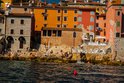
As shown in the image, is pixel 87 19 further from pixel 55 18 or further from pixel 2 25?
pixel 2 25

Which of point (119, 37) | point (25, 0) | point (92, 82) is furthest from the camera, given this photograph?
point (25, 0)

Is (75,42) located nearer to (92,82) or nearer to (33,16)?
(33,16)

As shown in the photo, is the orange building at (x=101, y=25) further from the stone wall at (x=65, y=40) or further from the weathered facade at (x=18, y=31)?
the weathered facade at (x=18, y=31)

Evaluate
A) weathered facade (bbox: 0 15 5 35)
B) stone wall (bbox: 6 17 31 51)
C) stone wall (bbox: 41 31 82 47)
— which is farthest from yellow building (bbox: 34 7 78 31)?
weathered facade (bbox: 0 15 5 35)

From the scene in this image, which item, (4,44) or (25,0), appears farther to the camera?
(25,0)

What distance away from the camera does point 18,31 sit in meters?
113

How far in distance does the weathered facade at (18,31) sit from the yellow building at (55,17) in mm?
8980

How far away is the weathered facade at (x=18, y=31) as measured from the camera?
111438 millimetres

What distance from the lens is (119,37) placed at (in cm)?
10650

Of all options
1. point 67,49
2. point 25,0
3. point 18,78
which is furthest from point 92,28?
point 18,78

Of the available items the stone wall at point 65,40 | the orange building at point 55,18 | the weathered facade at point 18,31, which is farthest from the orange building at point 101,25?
the weathered facade at point 18,31

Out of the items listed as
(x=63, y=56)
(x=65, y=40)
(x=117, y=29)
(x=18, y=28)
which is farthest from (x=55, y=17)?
(x=117, y=29)

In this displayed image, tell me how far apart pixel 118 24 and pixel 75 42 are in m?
14.2

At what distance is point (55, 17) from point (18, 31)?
14.0 metres
